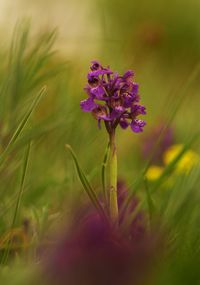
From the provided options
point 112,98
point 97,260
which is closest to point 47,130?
point 112,98

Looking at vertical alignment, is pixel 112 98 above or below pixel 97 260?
above

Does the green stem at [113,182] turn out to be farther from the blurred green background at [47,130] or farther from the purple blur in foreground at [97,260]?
the purple blur in foreground at [97,260]

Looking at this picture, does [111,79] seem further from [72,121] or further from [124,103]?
[72,121]

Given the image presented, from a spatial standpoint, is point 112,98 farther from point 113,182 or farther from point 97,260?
point 97,260

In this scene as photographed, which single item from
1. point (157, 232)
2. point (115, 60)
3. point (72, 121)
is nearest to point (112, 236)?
point (157, 232)

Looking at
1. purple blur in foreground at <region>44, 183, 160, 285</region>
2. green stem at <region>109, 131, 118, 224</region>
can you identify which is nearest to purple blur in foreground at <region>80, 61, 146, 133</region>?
green stem at <region>109, 131, 118, 224</region>

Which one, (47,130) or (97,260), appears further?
(47,130)

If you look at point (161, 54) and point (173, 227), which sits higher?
point (161, 54)

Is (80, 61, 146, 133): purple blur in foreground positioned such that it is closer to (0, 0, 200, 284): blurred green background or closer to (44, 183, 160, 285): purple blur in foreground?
(0, 0, 200, 284): blurred green background

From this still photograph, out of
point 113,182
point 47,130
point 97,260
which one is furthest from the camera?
point 47,130
